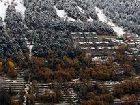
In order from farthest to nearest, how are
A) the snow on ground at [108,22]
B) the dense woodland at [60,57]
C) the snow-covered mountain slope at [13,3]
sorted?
the snow on ground at [108,22], the snow-covered mountain slope at [13,3], the dense woodland at [60,57]

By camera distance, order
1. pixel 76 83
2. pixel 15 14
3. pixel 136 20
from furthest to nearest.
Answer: pixel 136 20
pixel 15 14
pixel 76 83

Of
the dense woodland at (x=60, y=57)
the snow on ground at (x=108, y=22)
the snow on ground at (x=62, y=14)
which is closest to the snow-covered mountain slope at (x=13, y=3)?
the dense woodland at (x=60, y=57)

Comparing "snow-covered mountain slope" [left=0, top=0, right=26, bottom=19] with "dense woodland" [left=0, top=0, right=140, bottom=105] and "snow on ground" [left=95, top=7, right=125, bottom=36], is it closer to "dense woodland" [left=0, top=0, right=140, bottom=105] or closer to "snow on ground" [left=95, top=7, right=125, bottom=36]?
"dense woodland" [left=0, top=0, right=140, bottom=105]

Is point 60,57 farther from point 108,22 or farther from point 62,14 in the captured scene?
point 108,22

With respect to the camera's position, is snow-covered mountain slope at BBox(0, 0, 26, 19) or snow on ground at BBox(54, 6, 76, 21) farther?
snow on ground at BBox(54, 6, 76, 21)

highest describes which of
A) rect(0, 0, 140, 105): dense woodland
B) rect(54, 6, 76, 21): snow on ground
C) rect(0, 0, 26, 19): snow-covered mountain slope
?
rect(0, 0, 26, 19): snow-covered mountain slope

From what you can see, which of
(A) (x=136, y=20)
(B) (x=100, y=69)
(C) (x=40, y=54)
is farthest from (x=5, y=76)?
(A) (x=136, y=20)

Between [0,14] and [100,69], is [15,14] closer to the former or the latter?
[0,14]

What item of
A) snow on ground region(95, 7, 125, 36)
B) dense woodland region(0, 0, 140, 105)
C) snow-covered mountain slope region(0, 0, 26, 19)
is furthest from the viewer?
snow on ground region(95, 7, 125, 36)

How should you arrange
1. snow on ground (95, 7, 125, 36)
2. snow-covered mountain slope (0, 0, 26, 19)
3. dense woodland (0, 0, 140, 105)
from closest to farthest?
dense woodland (0, 0, 140, 105), snow-covered mountain slope (0, 0, 26, 19), snow on ground (95, 7, 125, 36)

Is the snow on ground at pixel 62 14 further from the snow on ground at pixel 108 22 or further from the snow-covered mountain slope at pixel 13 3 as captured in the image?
the snow on ground at pixel 108 22

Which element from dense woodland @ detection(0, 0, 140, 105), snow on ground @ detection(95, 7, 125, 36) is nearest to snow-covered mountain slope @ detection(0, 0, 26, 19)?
dense woodland @ detection(0, 0, 140, 105)
